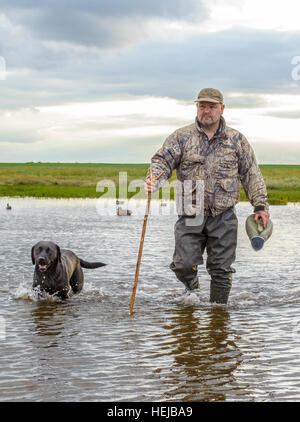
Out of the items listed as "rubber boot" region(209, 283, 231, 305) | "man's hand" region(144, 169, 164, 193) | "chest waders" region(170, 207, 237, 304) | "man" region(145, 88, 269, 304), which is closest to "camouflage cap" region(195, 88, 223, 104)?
"man" region(145, 88, 269, 304)

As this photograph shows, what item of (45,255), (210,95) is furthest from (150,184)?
(45,255)

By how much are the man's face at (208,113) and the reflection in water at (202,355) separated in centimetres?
204

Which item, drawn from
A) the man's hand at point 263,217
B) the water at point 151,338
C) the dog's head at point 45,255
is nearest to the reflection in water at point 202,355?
the water at point 151,338

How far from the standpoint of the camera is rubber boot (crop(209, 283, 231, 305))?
24.0 feet

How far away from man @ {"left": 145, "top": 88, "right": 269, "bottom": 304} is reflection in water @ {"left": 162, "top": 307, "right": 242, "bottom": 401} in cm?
68

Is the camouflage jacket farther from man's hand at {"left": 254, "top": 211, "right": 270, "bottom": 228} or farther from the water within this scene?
the water

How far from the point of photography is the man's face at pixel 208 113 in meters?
6.88

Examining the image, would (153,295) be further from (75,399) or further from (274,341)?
(75,399)

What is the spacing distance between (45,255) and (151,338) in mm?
2161

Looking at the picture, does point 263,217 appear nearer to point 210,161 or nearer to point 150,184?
point 210,161

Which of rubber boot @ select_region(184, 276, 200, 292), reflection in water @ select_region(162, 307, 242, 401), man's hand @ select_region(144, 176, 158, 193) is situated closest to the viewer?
reflection in water @ select_region(162, 307, 242, 401)

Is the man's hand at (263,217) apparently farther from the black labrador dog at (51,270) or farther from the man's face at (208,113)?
the black labrador dog at (51,270)

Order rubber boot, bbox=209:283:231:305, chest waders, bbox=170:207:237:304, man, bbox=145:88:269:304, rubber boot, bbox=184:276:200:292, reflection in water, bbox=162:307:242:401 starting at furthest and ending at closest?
rubber boot, bbox=184:276:200:292
rubber boot, bbox=209:283:231:305
chest waders, bbox=170:207:237:304
man, bbox=145:88:269:304
reflection in water, bbox=162:307:242:401
